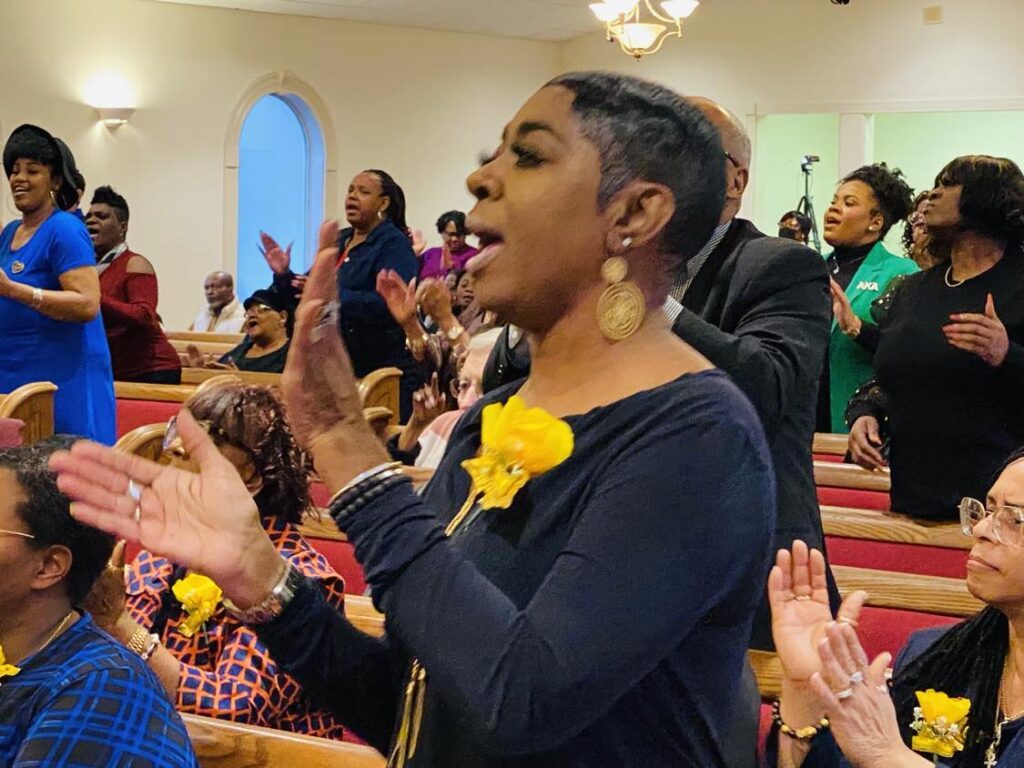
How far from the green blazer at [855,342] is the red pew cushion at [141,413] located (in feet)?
8.09

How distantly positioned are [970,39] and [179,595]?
10080mm

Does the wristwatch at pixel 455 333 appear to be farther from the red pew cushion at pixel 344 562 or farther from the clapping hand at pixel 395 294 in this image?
the clapping hand at pixel 395 294

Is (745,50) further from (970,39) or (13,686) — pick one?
(13,686)

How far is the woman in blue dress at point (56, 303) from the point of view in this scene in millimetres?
3975

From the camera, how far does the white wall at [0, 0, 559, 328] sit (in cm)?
1113

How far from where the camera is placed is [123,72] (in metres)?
11.5

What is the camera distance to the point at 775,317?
6.31 feet

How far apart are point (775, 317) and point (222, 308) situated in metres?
9.26

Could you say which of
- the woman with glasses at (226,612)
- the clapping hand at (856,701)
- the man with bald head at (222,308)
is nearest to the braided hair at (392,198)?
the woman with glasses at (226,612)

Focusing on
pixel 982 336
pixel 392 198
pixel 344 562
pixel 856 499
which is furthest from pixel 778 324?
pixel 392 198

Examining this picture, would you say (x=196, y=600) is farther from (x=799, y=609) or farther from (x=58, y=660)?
(x=799, y=609)

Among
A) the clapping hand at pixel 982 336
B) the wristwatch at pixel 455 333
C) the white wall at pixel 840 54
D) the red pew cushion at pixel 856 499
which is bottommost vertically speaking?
the red pew cushion at pixel 856 499

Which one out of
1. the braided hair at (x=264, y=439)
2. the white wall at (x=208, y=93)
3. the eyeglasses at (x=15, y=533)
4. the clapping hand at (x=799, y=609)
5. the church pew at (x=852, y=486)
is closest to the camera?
the clapping hand at (x=799, y=609)

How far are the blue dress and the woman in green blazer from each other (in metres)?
2.28
